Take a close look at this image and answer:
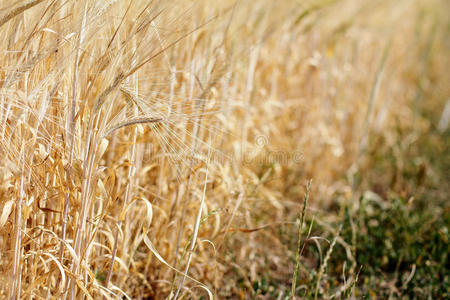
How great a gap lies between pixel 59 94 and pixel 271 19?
2.01 metres

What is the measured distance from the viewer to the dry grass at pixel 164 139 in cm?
120

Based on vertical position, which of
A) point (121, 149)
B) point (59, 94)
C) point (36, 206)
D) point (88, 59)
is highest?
point (88, 59)

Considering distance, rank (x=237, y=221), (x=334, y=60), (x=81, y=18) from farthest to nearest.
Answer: (x=334, y=60) → (x=237, y=221) → (x=81, y=18)

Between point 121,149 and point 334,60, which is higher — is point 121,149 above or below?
below

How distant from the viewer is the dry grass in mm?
1198

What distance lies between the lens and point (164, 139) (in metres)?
1.31

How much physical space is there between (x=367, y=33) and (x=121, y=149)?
281 centimetres

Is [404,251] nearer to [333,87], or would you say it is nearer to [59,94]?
[333,87]

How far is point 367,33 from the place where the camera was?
376 cm

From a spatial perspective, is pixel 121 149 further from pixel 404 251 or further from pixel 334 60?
pixel 334 60

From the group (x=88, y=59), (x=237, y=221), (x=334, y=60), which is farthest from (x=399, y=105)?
(x=88, y=59)

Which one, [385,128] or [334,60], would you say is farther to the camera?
[385,128]

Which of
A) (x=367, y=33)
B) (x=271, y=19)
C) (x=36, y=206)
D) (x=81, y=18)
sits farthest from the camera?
(x=367, y=33)

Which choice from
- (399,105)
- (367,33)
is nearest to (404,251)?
(367,33)
